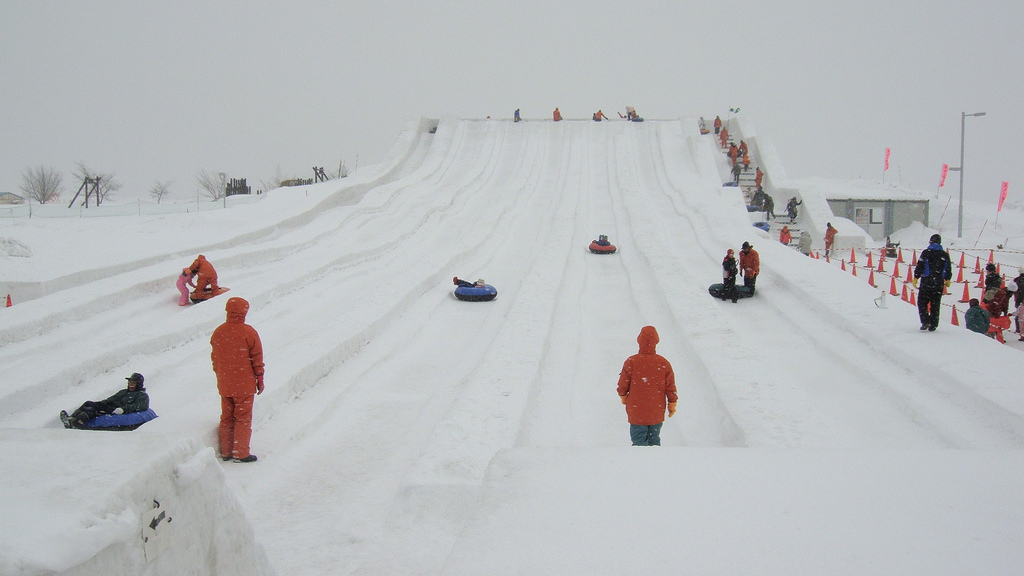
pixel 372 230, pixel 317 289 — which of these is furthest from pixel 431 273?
pixel 372 230

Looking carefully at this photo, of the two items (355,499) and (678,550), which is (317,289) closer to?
(355,499)

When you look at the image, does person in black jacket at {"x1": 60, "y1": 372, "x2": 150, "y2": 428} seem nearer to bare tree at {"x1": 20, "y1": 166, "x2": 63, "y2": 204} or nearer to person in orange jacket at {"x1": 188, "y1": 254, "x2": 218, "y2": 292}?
person in orange jacket at {"x1": 188, "y1": 254, "x2": 218, "y2": 292}

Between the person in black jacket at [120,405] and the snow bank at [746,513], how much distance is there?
389cm

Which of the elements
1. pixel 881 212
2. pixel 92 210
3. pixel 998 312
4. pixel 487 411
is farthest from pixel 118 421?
pixel 881 212

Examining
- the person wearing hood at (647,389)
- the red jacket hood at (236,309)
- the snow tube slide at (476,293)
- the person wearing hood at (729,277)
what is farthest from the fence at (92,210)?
the person wearing hood at (647,389)

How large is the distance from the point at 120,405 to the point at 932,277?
8.74 m

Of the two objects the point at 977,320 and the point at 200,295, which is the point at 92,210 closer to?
the point at 200,295

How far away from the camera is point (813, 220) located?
2006 cm

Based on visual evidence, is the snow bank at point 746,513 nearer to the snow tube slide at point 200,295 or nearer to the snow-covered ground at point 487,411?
the snow-covered ground at point 487,411

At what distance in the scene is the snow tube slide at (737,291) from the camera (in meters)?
11.4

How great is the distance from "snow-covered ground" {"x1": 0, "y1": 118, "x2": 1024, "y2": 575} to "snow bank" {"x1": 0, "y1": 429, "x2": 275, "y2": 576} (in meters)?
0.01

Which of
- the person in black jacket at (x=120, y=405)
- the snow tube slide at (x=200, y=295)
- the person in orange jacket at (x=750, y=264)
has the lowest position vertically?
the person in black jacket at (x=120, y=405)

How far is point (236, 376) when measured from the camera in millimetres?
5230

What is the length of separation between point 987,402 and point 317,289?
377 inches
